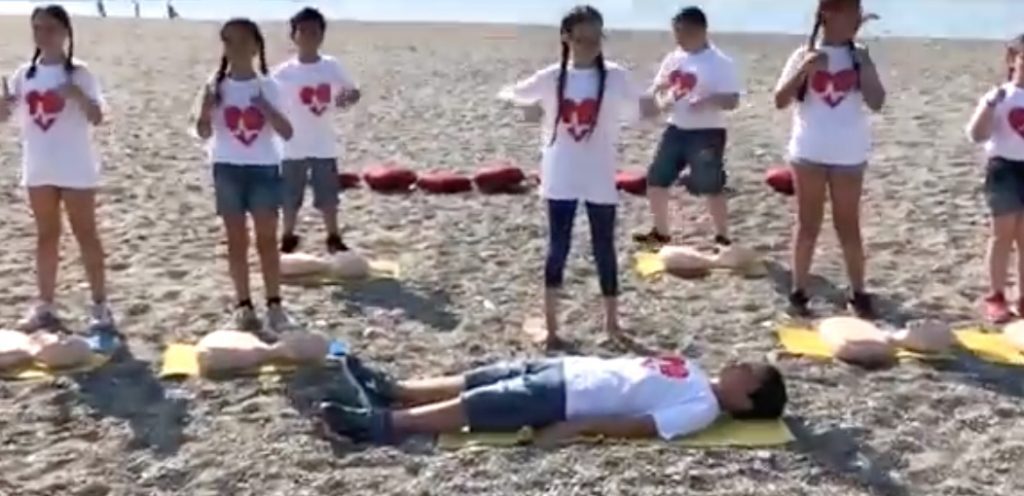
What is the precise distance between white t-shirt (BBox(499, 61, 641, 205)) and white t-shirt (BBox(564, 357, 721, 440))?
4.94 ft

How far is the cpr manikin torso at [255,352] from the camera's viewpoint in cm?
754

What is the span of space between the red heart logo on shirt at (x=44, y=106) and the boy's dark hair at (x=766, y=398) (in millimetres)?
3520

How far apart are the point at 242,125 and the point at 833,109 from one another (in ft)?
9.50

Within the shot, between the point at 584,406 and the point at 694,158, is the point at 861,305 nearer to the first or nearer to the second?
the point at 694,158

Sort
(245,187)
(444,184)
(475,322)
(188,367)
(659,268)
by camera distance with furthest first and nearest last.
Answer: (444,184) < (659,268) < (475,322) < (245,187) < (188,367)

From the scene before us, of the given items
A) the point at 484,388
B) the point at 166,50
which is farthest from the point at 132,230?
the point at 166,50

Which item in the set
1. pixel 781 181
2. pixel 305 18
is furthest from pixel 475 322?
pixel 781 181

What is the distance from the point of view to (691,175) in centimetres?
1003

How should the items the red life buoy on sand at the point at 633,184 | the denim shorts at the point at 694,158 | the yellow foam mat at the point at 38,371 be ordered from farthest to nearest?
the red life buoy on sand at the point at 633,184 → the denim shorts at the point at 694,158 → the yellow foam mat at the point at 38,371

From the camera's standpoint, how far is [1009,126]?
836 centimetres

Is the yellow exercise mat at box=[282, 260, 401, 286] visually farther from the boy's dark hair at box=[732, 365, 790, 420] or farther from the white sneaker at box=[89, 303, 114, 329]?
the boy's dark hair at box=[732, 365, 790, 420]

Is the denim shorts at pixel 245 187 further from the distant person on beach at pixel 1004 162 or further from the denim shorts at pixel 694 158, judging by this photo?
the distant person on beach at pixel 1004 162

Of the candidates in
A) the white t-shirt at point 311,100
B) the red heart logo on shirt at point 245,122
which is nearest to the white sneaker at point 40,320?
the red heart logo on shirt at point 245,122

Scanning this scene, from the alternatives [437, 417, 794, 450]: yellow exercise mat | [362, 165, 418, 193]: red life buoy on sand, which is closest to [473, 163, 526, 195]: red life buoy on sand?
[362, 165, 418, 193]: red life buoy on sand
